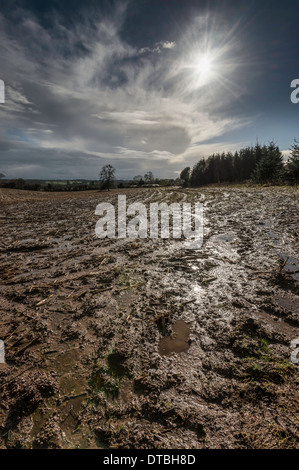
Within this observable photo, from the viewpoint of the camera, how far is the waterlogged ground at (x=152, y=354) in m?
1.68

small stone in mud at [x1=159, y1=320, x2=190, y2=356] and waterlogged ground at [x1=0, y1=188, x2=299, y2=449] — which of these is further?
small stone in mud at [x1=159, y1=320, x2=190, y2=356]

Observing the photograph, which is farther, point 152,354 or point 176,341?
point 176,341

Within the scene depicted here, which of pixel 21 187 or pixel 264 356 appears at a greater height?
pixel 21 187

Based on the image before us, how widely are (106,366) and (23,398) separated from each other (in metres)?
0.82

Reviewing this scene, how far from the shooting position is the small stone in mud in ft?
8.15

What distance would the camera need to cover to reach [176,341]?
2.62m

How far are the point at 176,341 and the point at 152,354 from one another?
0.38 m

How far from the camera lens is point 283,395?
1.86 meters

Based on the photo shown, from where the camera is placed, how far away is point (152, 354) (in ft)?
7.96

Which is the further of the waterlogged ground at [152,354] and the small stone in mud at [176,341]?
the small stone in mud at [176,341]

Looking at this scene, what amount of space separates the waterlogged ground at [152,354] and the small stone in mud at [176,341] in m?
0.01

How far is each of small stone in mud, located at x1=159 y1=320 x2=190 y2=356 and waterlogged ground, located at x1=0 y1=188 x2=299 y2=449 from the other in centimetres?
1
